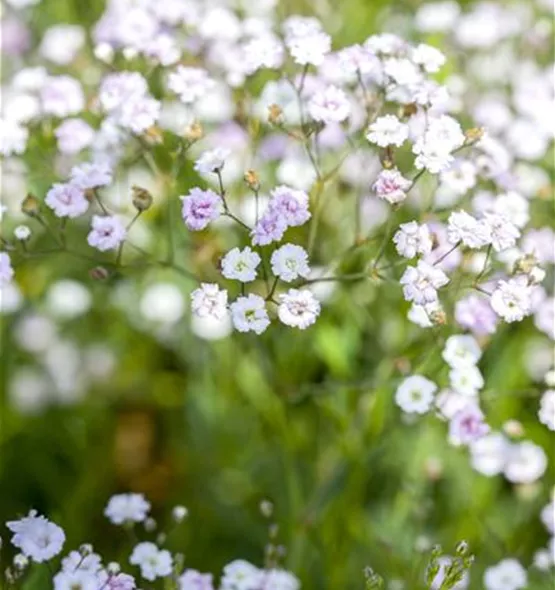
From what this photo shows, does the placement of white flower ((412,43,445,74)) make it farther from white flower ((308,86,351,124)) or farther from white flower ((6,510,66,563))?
white flower ((6,510,66,563))

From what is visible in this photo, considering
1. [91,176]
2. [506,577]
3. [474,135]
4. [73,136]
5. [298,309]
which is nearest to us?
[298,309]

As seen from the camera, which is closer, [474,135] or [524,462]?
[474,135]

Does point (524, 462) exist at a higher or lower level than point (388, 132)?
lower

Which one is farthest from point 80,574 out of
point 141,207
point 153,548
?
point 141,207

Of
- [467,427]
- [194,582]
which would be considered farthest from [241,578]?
[467,427]

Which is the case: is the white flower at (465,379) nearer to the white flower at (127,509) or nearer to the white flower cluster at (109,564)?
the white flower cluster at (109,564)

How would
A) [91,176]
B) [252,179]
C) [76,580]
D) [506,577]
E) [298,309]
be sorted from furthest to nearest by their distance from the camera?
[506,577] → [91,176] → [252,179] → [298,309] → [76,580]

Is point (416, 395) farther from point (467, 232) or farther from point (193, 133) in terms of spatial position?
point (193, 133)
